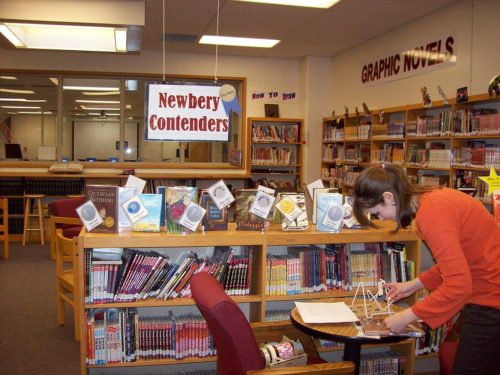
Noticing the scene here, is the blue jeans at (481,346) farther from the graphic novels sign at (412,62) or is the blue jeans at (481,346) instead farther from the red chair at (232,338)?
the graphic novels sign at (412,62)

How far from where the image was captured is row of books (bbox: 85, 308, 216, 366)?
2799mm

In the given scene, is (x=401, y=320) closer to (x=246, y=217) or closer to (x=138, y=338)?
(x=246, y=217)

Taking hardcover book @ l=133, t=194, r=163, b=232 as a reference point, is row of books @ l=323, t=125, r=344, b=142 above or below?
above

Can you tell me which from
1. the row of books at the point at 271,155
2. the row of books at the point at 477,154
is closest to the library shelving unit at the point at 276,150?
the row of books at the point at 271,155

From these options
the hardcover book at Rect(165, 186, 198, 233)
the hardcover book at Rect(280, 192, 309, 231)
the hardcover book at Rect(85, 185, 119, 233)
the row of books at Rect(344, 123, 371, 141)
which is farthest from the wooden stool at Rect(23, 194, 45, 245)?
the hardcover book at Rect(280, 192, 309, 231)

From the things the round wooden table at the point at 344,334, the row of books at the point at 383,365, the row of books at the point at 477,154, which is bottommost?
the row of books at the point at 383,365

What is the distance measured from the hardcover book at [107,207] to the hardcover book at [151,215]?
0.43 ft

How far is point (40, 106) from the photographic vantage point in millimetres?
9195

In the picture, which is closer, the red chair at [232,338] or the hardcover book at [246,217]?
the red chair at [232,338]

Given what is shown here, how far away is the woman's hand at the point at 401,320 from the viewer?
1.97 metres

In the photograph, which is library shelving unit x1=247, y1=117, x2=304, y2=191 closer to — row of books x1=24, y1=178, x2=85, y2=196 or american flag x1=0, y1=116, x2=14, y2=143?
row of books x1=24, y1=178, x2=85, y2=196

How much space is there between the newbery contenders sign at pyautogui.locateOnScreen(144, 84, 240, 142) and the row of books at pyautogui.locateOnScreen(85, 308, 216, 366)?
3.92 ft

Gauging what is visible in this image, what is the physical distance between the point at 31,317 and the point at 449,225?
3.95 m

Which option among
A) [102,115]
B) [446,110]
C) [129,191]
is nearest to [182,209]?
[129,191]
